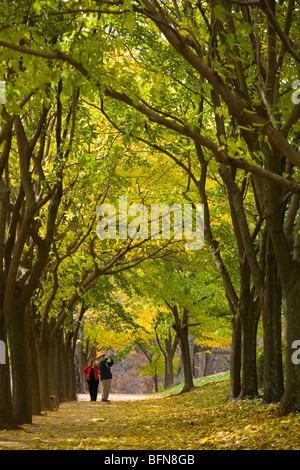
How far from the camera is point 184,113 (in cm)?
1341

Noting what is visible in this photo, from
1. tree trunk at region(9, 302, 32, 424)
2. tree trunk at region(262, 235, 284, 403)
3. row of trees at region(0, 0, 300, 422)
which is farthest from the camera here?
tree trunk at region(9, 302, 32, 424)

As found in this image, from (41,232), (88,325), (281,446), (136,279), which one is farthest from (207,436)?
(88,325)

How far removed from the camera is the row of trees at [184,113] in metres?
6.12

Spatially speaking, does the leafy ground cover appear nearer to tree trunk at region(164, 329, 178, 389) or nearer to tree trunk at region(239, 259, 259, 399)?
tree trunk at region(239, 259, 259, 399)

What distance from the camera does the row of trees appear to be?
6.12 meters

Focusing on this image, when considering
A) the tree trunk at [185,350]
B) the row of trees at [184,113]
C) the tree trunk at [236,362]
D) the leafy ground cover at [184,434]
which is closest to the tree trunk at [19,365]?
the row of trees at [184,113]

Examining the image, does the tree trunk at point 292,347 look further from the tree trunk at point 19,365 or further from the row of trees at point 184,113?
the tree trunk at point 19,365

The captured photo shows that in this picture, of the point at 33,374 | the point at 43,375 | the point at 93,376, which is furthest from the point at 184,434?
the point at 93,376

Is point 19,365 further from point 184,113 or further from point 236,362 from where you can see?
point 184,113

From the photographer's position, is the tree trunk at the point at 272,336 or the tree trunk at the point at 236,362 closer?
the tree trunk at the point at 272,336

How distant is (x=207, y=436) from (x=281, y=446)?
6.06 feet

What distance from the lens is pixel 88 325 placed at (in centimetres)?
3016

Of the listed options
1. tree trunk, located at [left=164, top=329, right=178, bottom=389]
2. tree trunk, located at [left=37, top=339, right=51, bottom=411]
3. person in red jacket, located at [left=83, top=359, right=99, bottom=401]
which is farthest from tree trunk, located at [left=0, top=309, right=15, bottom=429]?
tree trunk, located at [left=164, top=329, right=178, bottom=389]
